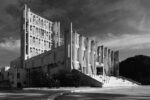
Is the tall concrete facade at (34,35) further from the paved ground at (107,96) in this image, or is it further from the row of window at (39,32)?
the paved ground at (107,96)

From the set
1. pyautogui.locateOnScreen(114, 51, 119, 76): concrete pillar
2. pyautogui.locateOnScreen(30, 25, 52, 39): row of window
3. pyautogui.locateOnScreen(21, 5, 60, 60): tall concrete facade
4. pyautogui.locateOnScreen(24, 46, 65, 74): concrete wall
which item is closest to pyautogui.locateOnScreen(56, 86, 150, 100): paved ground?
pyautogui.locateOnScreen(24, 46, 65, 74): concrete wall

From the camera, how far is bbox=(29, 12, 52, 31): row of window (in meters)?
120

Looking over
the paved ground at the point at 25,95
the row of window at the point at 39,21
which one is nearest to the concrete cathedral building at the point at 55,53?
the row of window at the point at 39,21

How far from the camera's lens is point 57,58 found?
87562 mm

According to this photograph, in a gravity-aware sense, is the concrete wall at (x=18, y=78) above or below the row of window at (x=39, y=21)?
below

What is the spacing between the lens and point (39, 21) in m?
123

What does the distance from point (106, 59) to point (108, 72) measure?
5.92 metres

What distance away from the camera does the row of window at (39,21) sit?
120012 millimetres

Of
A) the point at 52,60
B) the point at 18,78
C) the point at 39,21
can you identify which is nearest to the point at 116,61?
the point at 52,60

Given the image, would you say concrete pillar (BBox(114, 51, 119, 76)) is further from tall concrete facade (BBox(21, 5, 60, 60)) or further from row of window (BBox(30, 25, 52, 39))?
row of window (BBox(30, 25, 52, 39))

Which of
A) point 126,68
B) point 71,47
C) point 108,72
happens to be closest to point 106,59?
point 108,72

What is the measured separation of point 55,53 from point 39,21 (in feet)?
128

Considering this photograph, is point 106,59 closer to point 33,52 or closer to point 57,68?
point 57,68

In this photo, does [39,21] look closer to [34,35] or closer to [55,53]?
[34,35]
